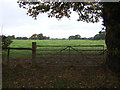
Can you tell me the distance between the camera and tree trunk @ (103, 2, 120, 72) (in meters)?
6.85

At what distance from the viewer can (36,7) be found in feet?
44.9

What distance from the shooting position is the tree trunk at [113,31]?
270 inches

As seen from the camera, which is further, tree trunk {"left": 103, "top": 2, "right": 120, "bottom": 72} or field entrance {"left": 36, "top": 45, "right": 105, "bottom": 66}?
field entrance {"left": 36, "top": 45, "right": 105, "bottom": 66}

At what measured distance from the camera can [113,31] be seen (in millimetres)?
7277

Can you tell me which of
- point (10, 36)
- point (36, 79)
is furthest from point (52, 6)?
point (36, 79)

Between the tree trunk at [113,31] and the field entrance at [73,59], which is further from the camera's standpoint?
the field entrance at [73,59]

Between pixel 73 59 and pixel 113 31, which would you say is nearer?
pixel 113 31

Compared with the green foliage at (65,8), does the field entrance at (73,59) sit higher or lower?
lower

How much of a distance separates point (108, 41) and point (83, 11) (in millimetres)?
7588

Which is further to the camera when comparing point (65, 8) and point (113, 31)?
point (65, 8)

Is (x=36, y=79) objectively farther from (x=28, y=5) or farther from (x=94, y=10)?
(x=94, y=10)

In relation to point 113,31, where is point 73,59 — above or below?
below

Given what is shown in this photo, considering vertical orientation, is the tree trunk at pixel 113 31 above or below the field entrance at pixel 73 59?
above

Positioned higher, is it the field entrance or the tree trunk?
the tree trunk
